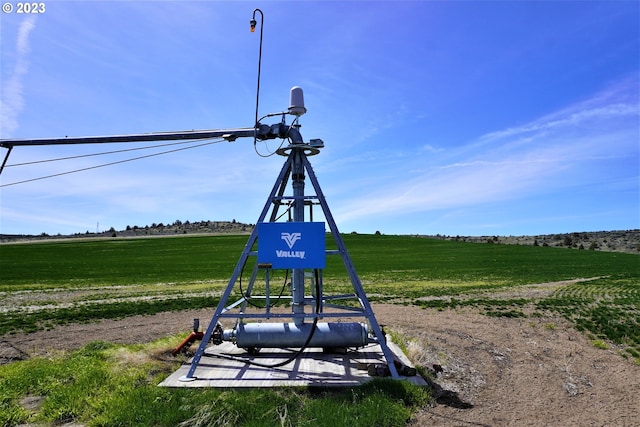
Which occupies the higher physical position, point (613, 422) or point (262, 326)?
point (262, 326)

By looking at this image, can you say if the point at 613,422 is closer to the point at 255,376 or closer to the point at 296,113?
the point at 255,376

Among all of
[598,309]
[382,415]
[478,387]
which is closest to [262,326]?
[382,415]

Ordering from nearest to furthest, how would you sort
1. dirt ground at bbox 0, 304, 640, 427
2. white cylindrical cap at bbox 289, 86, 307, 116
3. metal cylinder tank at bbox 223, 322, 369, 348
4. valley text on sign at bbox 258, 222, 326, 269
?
dirt ground at bbox 0, 304, 640, 427, valley text on sign at bbox 258, 222, 326, 269, metal cylinder tank at bbox 223, 322, 369, 348, white cylindrical cap at bbox 289, 86, 307, 116

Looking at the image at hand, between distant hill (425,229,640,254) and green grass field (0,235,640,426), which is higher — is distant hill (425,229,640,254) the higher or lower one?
the higher one

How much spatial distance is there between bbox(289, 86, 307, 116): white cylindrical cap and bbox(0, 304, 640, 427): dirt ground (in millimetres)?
6457

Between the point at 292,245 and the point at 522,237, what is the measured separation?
321ft

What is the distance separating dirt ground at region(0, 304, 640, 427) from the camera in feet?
23.6

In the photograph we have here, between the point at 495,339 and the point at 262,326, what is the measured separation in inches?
292

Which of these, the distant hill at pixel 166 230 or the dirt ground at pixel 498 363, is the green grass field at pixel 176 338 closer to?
the dirt ground at pixel 498 363

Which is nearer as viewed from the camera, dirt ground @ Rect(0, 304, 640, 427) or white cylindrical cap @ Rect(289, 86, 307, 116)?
dirt ground @ Rect(0, 304, 640, 427)

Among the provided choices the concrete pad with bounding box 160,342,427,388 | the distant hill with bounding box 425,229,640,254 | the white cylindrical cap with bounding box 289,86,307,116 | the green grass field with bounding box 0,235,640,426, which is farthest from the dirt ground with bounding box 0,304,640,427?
the distant hill with bounding box 425,229,640,254

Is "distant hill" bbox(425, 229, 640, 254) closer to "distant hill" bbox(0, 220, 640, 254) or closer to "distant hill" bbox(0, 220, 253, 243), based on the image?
"distant hill" bbox(0, 220, 640, 254)

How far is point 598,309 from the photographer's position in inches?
663

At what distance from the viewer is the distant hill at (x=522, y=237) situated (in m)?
77.3
